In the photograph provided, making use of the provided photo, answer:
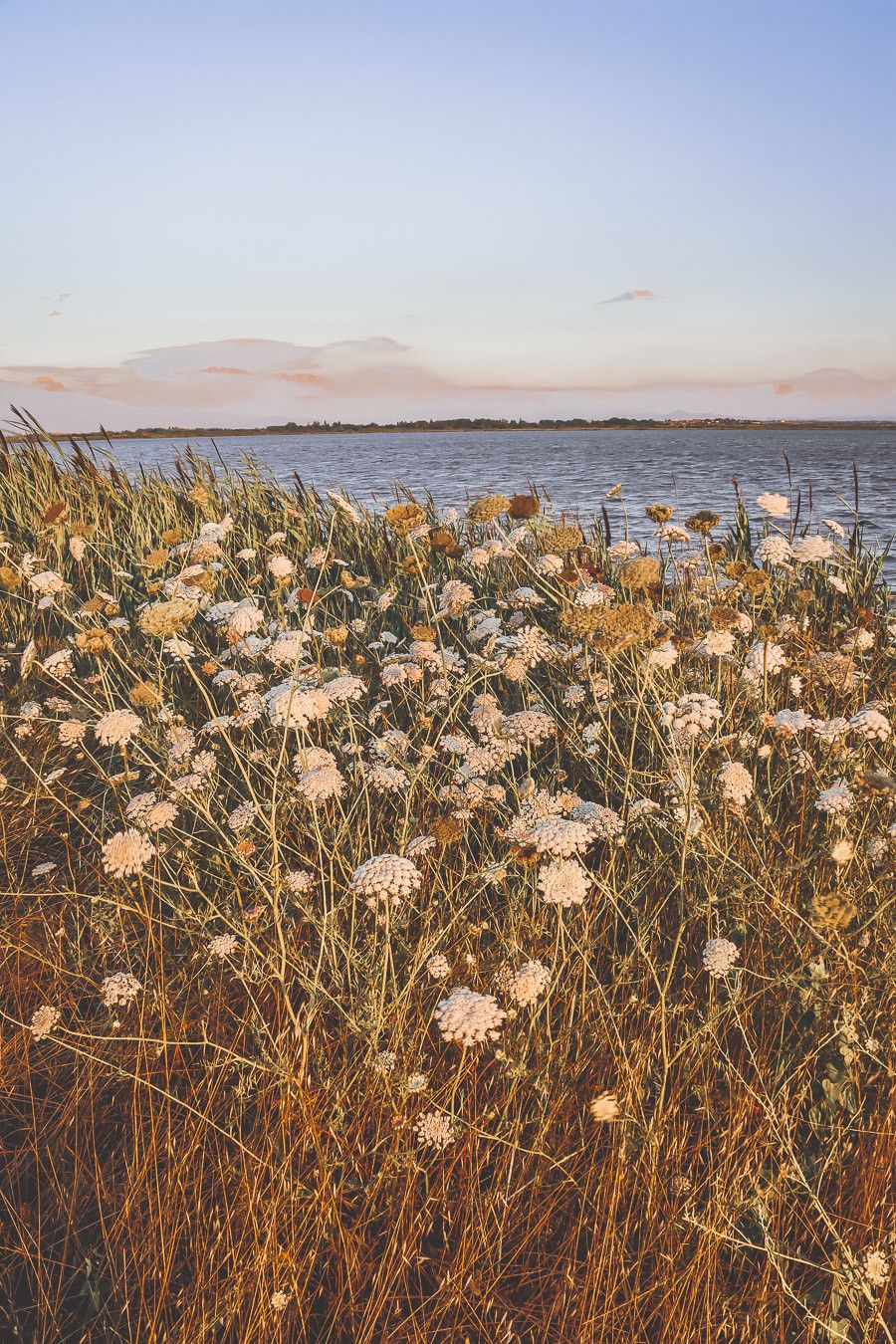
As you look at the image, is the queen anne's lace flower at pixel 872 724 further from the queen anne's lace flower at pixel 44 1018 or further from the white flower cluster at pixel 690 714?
the queen anne's lace flower at pixel 44 1018

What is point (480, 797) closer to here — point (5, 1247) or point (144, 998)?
point (144, 998)

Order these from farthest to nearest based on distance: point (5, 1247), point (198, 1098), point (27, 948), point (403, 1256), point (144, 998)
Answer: point (27, 948) → point (144, 998) → point (198, 1098) → point (5, 1247) → point (403, 1256)

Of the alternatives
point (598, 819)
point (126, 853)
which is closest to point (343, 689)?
point (126, 853)

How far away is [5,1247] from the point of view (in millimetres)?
1721

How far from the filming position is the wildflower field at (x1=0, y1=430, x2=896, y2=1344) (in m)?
1.62

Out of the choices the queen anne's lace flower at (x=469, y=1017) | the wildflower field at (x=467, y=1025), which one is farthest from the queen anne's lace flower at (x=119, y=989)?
the queen anne's lace flower at (x=469, y=1017)

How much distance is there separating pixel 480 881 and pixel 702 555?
3.09 m

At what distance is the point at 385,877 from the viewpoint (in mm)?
1838

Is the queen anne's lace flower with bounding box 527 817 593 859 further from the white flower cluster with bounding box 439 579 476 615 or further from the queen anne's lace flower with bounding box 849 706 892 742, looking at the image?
the white flower cluster with bounding box 439 579 476 615

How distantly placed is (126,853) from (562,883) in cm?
130

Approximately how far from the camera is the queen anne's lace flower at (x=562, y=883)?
1.88 m

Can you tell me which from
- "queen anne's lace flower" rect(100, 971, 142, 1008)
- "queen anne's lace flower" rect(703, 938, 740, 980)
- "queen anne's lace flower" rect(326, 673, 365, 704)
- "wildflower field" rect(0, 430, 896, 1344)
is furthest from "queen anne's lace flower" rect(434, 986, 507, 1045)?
"queen anne's lace flower" rect(326, 673, 365, 704)

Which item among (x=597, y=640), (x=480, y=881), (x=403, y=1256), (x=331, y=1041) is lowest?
(x=403, y=1256)

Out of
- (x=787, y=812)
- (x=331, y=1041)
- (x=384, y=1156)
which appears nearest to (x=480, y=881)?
(x=331, y=1041)
